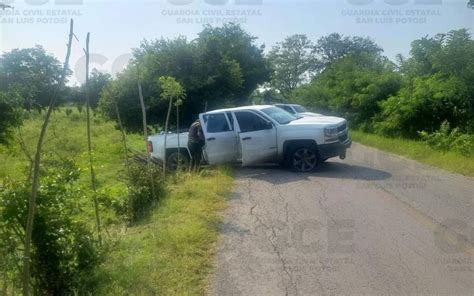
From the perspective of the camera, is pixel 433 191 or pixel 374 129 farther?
pixel 374 129

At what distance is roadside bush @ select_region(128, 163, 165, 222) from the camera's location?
855cm

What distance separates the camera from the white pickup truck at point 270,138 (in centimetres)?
1052

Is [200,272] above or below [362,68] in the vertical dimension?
below

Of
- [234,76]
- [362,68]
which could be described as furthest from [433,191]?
[362,68]

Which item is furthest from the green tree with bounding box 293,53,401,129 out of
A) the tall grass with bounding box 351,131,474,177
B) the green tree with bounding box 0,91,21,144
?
the green tree with bounding box 0,91,21,144

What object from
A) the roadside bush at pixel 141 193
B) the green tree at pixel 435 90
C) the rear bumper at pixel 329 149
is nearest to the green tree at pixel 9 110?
the roadside bush at pixel 141 193

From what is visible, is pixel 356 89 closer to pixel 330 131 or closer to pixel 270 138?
pixel 330 131

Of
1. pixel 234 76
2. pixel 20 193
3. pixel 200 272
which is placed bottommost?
pixel 200 272

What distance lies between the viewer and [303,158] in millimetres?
10680

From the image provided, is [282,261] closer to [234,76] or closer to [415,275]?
[415,275]

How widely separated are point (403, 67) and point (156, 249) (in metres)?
18.4

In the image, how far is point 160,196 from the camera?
8.99 metres

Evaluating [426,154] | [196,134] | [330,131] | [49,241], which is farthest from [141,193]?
[426,154]

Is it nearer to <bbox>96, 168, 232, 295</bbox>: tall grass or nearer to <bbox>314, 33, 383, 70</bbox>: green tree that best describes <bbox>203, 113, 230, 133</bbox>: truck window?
<bbox>96, 168, 232, 295</bbox>: tall grass
